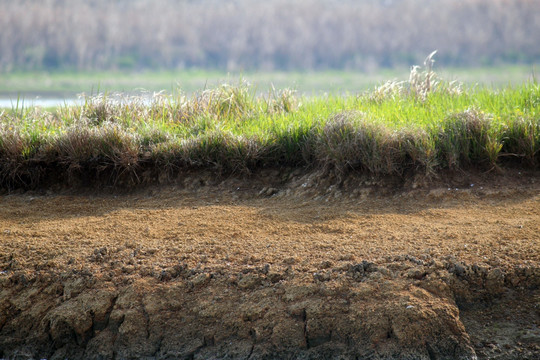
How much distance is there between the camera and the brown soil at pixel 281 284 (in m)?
2.83

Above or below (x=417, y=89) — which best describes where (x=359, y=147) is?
below

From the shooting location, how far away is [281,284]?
308cm

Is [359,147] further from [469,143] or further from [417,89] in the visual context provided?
[417,89]

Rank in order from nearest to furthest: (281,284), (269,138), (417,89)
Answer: (281,284) < (269,138) < (417,89)

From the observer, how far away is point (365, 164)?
4.50 meters

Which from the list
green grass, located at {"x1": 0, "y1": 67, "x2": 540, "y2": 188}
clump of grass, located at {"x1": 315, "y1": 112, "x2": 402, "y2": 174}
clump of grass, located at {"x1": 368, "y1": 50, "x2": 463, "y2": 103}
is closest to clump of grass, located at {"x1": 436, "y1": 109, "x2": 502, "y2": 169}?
green grass, located at {"x1": 0, "y1": 67, "x2": 540, "y2": 188}

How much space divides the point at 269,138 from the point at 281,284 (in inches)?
83.4

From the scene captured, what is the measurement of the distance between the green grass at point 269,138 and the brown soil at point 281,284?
60 centimetres

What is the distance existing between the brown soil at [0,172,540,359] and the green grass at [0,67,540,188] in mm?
597

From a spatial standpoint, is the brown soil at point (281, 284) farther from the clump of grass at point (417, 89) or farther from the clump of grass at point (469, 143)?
the clump of grass at point (417, 89)

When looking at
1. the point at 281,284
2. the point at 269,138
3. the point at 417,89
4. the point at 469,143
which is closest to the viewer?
the point at 281,284

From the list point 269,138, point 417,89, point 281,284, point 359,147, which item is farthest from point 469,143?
point 281,284

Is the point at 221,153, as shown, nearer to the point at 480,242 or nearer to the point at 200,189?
the point at 200,189

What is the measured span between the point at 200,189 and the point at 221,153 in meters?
0.39
